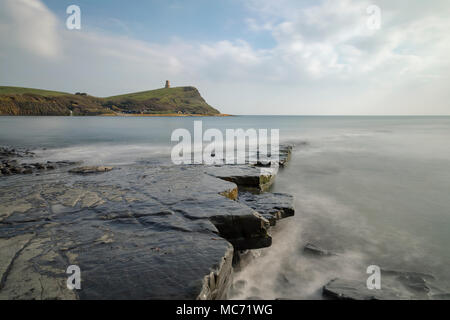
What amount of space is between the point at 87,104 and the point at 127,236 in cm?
15005

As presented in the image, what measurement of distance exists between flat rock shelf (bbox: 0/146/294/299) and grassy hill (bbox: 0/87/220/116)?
435ft

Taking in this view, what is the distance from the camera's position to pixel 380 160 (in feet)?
58.5

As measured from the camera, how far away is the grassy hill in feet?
356

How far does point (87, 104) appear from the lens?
13188 centimetres

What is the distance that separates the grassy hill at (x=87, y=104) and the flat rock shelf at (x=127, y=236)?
132m

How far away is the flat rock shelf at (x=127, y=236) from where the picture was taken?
9.45ft

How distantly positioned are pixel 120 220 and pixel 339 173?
1277 centimetres
